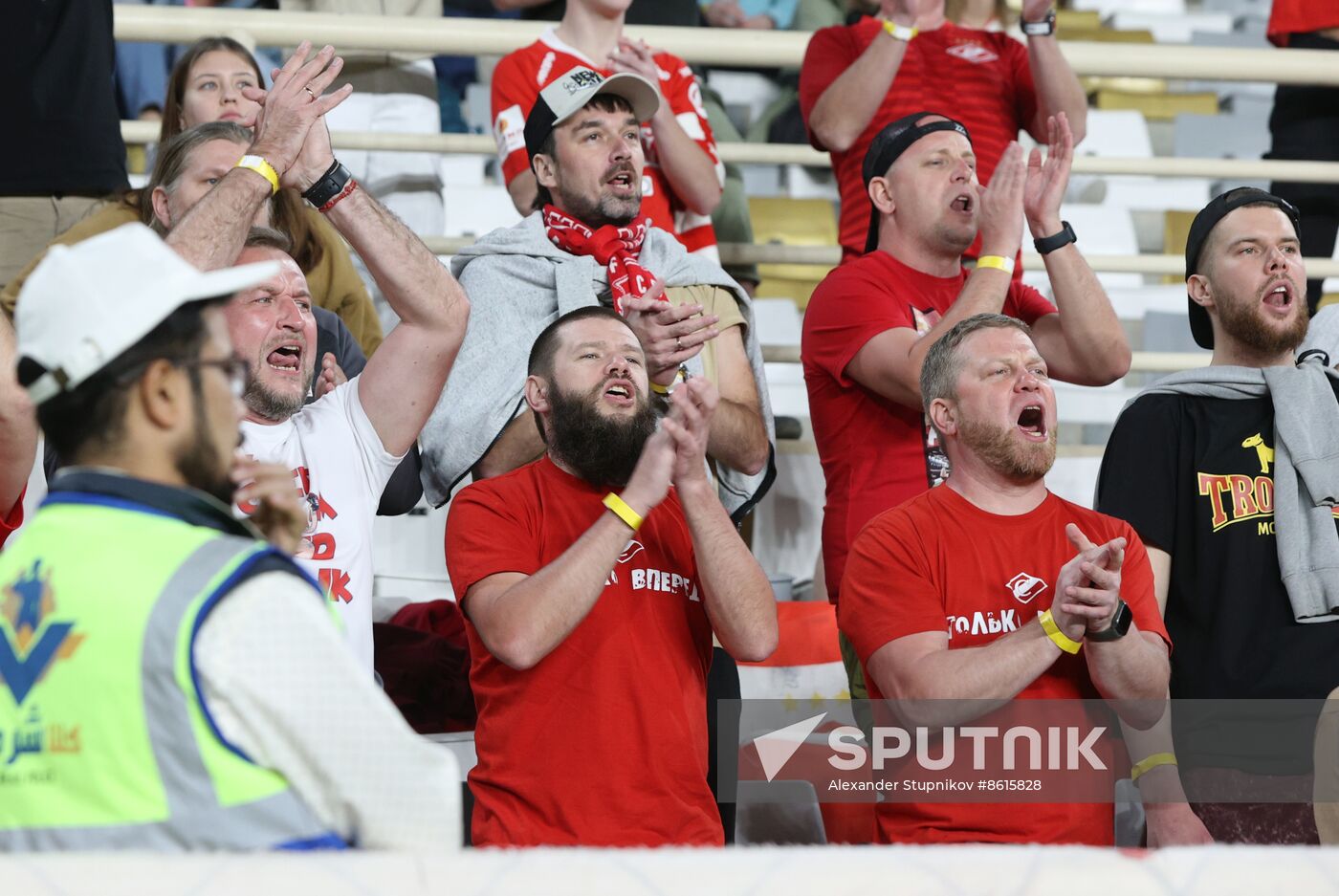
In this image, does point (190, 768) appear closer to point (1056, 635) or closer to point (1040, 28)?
point (1056, 635)

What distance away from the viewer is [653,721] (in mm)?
2830

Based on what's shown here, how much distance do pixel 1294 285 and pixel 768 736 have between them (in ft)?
5.02

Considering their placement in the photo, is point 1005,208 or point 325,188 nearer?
point 325,188

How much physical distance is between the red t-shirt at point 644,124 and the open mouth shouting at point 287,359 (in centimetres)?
118

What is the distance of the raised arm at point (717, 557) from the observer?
283 cm

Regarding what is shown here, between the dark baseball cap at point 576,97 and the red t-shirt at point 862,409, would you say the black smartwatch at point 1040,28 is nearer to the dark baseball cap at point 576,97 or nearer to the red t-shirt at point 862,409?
the red t-shirt at point 862,409

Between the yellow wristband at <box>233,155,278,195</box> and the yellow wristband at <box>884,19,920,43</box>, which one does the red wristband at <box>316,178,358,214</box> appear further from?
the yellow wristband at <box>884,19,920,43</box>

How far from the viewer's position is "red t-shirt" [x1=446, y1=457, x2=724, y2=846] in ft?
9.09

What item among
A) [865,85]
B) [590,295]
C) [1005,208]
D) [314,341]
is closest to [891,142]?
[865,85]

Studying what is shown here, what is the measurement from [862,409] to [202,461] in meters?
2.22

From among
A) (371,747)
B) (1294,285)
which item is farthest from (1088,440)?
(371,747)

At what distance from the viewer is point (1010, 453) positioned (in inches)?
121

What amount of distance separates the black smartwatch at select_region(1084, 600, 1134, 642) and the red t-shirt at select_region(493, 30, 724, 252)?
181cm

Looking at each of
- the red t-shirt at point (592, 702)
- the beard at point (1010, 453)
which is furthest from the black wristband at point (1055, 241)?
the red t-shirt at point (592, 702)
